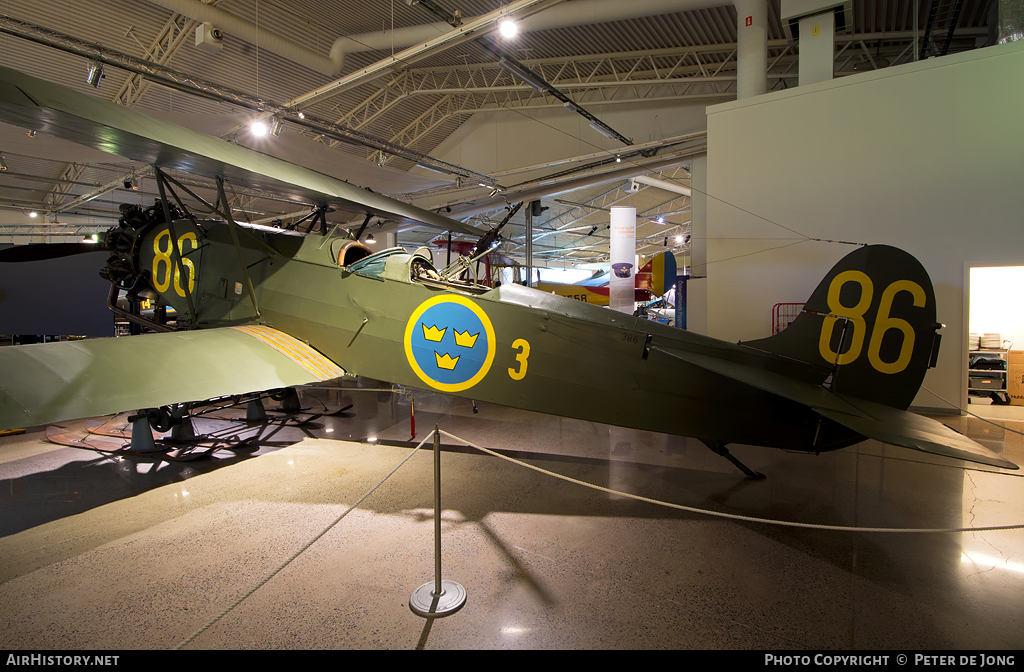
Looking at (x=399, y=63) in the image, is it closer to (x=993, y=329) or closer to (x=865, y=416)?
(x=865, y=416)

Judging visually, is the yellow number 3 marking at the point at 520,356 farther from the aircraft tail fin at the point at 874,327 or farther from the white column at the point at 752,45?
the white column at the point at 752,45

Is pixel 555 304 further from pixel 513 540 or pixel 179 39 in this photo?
pixel 179 39

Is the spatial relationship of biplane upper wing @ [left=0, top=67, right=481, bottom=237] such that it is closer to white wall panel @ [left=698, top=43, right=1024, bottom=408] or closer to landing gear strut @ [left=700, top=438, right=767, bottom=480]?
landing gear strut @ [left=700, top=438, right=767, bottom=480]

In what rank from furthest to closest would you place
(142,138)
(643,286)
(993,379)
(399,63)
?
(643,286) → (993,379) → (399,63) → (142,138)

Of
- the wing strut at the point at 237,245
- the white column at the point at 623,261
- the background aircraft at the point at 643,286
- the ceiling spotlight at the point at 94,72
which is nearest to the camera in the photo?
the wing strut at the point at 237,245

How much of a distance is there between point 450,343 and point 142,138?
3010mm

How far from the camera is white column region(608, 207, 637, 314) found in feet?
34.3

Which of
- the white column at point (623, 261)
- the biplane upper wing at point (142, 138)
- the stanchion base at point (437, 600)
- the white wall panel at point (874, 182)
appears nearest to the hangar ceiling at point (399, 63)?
the white column at point (623, 261)

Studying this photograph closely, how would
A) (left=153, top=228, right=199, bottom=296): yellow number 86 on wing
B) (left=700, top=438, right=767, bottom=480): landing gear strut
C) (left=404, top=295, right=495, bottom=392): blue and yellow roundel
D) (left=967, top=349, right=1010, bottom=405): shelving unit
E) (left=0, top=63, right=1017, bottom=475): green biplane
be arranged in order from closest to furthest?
(left=0, top=63, right=1017, bottom=475): green biplane < (left=700, top=438, right=767, bottom=480): landing gear strut < (left=404, top=295, right=495, bottom=392): blue and yellow roundel < (left=153, top=228, right=199, bottom=296): yellow number 86 on wing < (left=967, top=349, right=1010, bottom=405): shelving unit

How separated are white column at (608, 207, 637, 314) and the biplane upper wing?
21.7ft

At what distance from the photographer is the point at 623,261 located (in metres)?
10.6

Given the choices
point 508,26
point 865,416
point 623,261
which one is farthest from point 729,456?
point 623,261

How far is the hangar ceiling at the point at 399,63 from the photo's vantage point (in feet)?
23.5

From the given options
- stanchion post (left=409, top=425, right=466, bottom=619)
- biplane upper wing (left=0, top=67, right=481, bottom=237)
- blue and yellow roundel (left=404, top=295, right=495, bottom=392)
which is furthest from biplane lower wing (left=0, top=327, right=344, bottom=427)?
stanchion post (left=409, top=425, right=466, bottom=619)
